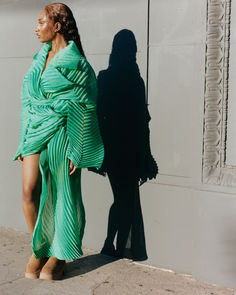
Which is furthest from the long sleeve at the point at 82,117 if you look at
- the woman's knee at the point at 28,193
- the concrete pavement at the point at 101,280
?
the concrete pavement at the point at 101,280

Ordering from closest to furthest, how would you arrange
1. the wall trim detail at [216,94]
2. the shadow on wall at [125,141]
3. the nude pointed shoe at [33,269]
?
the wall trim detail at [216,94], the nude pointed shoe at [33,269], the shadow on wall at [125,141]

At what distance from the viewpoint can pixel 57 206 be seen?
4.24 meters

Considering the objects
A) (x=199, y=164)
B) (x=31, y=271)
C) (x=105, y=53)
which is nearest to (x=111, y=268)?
(x=31, y=271)

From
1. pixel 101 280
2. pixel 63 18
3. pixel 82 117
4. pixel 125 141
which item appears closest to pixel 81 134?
pixel 82 117

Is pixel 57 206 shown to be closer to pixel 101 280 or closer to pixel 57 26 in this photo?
pixel 101 280

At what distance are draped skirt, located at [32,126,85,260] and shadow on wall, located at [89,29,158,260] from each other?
2.19ft

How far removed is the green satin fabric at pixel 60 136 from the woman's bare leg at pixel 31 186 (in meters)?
0.07

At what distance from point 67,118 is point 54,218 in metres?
0.82

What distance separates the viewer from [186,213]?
14.6 ft

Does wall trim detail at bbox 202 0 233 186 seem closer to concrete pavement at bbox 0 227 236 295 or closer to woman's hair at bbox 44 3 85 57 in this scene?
concrete pavement at bbox 0 227 236 295

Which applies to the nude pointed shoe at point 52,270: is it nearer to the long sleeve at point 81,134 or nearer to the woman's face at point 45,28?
the long sleeve at point 81,134

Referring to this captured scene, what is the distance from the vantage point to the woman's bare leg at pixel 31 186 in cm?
422

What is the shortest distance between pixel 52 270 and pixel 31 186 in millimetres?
697

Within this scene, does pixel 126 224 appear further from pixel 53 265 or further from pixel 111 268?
pixel 53 265
